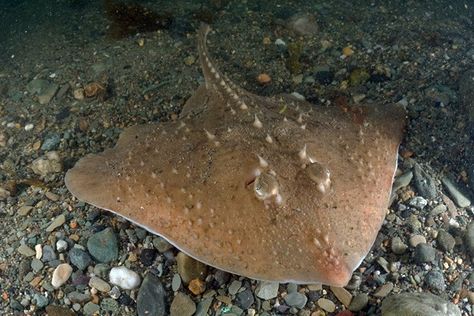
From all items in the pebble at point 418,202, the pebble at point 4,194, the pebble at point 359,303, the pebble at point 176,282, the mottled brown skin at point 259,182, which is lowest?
the pebble at point 4,194

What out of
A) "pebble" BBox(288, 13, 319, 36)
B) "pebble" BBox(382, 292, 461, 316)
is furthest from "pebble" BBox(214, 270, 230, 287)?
"pebble" BBox(288, 13, 319, 36)

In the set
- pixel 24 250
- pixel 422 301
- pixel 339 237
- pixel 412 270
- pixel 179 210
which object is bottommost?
pixel 24 250

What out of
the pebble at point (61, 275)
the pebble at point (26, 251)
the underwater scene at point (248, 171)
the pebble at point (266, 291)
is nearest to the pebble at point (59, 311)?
the underwater scene at point (248, 171)

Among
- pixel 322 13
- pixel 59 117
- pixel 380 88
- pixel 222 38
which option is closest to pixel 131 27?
pixel 222 38

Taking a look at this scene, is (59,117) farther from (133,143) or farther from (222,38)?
(222,38)

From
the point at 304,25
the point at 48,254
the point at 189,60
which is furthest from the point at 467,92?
the point at 48,254

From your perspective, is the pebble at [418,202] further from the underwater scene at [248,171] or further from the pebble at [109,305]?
the pebble at [109,305]

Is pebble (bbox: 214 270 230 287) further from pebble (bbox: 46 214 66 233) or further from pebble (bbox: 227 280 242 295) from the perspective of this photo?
pebble (bbox: 46 214 66 233)
